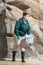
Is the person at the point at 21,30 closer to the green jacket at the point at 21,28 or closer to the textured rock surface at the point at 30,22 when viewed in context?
the green jacket at the point at 21,28

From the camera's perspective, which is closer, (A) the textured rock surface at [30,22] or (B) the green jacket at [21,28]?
(B) the green jacket at [21,28]

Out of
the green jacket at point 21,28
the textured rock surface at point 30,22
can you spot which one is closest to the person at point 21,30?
the green jacket at point 21,28

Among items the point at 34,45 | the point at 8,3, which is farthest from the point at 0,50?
the point at 8,3

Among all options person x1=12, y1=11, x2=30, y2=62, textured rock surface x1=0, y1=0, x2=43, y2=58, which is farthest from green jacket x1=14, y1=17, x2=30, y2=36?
textured rock surface x1=0, y1=0, x2=43, y2=58

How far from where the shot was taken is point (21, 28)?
11.4 metres

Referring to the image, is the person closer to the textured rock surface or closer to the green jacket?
the green jacket

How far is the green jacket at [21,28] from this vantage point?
11203 mm

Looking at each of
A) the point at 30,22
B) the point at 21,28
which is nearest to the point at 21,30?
the point at 21,28

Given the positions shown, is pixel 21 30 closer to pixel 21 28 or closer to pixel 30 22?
pixel 21 28

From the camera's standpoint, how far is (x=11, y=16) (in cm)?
1357

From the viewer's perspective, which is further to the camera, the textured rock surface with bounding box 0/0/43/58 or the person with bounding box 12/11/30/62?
the textured rock surface with bounding box 0/0/43/58

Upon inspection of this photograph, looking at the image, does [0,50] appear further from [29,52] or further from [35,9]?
[35,9]

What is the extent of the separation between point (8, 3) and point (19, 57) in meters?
2.96

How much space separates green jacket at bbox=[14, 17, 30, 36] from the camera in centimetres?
1120
